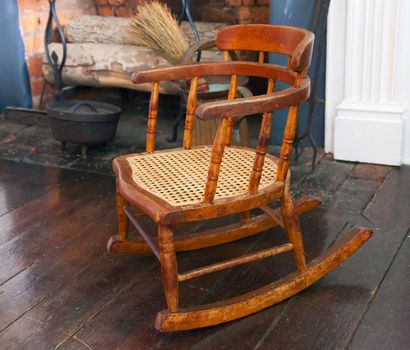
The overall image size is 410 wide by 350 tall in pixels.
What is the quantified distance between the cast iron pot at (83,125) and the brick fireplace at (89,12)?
2.44 feet

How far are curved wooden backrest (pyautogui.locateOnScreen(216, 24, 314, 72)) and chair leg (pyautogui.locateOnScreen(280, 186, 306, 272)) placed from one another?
38 centimetres

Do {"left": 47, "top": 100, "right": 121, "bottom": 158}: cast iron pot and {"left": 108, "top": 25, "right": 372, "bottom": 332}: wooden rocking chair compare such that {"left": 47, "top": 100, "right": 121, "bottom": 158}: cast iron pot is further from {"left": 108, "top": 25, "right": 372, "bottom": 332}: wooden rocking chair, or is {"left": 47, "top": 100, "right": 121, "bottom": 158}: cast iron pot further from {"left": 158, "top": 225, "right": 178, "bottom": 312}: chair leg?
{"left": 158, "top": 225, "right": 178, "bottom": 312}: chair leg

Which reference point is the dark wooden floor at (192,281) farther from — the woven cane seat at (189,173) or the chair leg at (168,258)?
the woven cane seat at (189,173)

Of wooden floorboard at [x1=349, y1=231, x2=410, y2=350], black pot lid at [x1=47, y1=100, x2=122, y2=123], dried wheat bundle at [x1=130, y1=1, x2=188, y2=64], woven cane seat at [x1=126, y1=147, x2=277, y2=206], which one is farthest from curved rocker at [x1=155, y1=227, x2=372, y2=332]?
black pot lid at [x1=47, y1=100, x2=122, y2=123]

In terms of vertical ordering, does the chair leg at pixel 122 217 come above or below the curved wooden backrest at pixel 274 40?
below

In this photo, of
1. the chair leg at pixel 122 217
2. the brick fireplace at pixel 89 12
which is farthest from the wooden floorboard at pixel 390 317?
the brick fireplace at pixel 89 12

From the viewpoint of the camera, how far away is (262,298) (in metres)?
1.70

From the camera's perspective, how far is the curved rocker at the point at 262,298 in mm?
1606

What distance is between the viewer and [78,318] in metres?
1.73

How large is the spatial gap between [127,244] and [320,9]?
53.5 inches

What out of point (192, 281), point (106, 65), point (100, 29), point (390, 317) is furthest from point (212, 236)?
point (100, 29)

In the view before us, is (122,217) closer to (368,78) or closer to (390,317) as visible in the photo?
(390,317)

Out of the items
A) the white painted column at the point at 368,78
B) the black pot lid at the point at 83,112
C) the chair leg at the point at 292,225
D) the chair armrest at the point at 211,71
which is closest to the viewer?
the chair leg at the point at 292,225

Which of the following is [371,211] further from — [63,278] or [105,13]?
[105,13]
